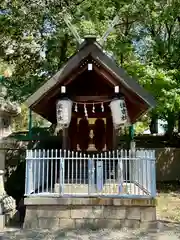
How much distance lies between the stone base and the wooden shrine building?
237 centimetres

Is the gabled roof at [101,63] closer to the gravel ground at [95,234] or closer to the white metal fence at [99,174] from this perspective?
the white metal fence at [99,174]

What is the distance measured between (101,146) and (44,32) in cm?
646

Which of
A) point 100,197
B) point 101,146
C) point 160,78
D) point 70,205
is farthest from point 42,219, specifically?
point 160,78

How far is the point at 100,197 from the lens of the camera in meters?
7.80

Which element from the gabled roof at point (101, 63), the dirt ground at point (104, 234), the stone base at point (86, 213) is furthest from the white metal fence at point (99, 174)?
the gabled roof at point (101, 63)

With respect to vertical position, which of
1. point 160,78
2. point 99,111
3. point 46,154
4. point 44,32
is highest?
point 44,32

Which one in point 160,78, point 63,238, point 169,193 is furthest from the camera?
point 169,193

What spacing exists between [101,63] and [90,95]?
58.7 inches

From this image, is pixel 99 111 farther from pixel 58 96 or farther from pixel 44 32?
pixel 44 32

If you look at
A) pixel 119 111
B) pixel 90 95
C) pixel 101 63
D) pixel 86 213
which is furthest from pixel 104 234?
pixel 101 63

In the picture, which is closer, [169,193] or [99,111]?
[99,111]

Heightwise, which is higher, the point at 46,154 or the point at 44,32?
the point at 44,32

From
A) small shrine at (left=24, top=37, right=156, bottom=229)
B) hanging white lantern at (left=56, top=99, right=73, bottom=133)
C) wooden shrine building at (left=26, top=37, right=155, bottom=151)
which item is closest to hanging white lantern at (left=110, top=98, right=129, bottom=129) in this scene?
small shrine at (left=24, top=37, right=156, bottom=229)

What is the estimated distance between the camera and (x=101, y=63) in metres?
8.51
